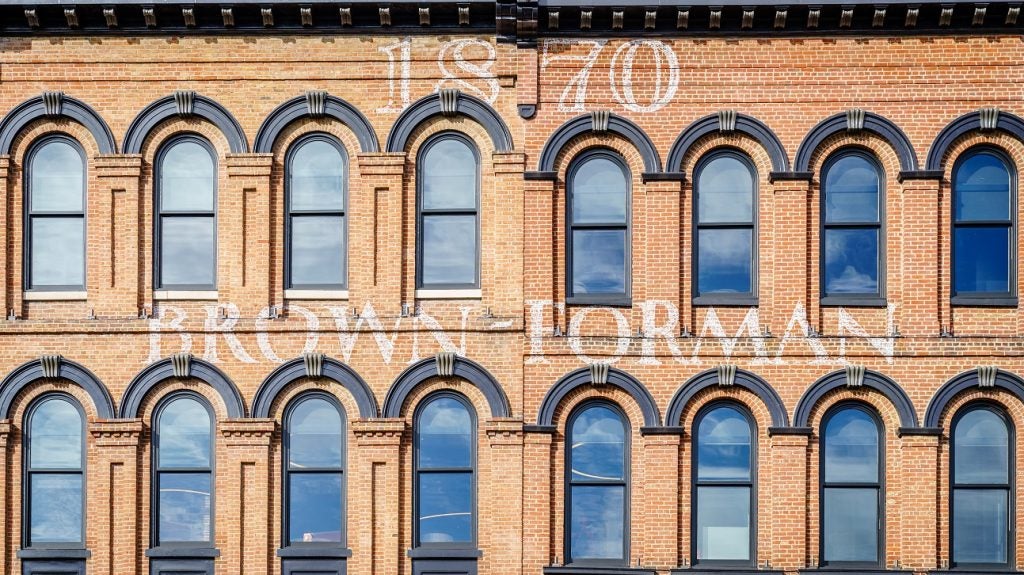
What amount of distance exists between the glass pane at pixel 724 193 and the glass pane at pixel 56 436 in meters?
9.63

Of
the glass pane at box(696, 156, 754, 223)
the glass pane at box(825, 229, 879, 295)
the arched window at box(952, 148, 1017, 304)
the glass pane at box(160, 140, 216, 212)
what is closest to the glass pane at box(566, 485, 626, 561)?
the glass pane at box(696, 156, 754, 223)

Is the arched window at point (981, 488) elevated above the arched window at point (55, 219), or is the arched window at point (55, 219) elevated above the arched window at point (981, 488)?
the arched window at point (55, 219)

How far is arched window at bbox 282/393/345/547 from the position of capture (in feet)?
55.6

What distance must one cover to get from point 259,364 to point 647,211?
6.01 m

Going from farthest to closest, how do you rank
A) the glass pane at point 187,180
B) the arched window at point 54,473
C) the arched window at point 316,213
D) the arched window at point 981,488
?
the glass pane at point 187,180 < the arched window at point 316,213 < the arched window at point 54,473 < the arched window at point 981,488

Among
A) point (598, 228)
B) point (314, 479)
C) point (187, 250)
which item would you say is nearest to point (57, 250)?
point (187, 250)

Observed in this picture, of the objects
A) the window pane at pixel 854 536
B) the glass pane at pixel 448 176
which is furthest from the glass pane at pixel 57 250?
the window pane at pixel 854 536

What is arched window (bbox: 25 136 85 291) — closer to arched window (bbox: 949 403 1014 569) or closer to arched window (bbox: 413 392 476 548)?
arched window (bbox: 413 392 476 548)

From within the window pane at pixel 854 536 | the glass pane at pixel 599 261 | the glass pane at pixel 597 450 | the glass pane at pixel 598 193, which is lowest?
the window pane at pixel 854 536

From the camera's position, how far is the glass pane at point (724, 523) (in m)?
16.8

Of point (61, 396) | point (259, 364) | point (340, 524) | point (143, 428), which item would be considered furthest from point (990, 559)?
point (61, 396)

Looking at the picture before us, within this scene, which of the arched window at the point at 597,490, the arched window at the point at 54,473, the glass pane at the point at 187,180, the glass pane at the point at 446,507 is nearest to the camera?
the arched window at the point at 597,490

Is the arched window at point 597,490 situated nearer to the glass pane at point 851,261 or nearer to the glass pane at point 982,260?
A: the glass pane at point 851,261

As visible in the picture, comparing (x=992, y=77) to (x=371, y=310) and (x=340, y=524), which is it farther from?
(x=340, y=524)
